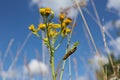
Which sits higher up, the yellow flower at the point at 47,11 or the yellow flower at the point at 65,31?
the yellow flower at the point at 47,11

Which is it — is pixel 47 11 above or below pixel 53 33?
above

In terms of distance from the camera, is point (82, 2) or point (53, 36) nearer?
point (53, 36)

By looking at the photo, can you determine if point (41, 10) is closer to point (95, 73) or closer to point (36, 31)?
point (36, 31)

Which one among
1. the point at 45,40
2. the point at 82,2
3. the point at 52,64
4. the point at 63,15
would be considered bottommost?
the point at 52,64

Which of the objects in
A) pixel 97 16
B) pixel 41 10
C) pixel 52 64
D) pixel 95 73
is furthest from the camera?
pixel 95 73

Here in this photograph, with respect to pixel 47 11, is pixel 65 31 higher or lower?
lower

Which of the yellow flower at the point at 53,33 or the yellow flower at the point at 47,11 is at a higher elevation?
the yellow flower at the point at 47,11

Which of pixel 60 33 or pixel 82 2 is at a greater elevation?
pixel 82 2

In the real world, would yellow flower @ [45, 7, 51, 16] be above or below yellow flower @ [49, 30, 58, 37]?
above

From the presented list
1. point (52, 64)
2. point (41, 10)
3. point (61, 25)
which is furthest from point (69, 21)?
point (52, 64)

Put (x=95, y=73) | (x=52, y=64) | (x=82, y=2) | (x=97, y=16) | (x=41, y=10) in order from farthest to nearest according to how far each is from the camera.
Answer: (x=95, y=73)
(x=97, y=16)
(x=82, y=2)
(x=41, y=10)
(x=52, y=64)
